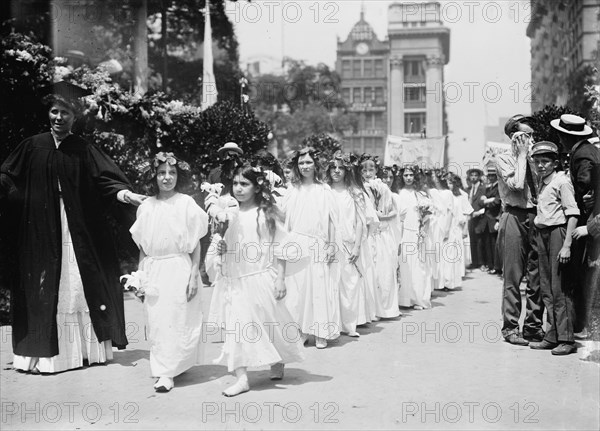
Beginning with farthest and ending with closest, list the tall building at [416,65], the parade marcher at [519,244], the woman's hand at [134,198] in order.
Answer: the tall building at [416,65], the parade marcher at [519,244], the woman's hand at [134,198]

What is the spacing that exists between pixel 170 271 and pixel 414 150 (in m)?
18.0

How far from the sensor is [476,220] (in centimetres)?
1706

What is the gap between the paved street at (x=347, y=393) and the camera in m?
5.06

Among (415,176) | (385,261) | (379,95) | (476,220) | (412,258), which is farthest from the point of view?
(379,95)

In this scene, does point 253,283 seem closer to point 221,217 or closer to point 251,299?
point 251,299

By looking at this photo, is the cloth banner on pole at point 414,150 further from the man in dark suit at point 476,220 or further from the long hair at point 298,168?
the long hair at point 298,168

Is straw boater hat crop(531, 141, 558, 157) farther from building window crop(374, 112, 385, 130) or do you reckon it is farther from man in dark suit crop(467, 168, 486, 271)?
building window crop(374, 112, 385, 130)

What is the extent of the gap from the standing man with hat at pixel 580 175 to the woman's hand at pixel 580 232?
0.54ft

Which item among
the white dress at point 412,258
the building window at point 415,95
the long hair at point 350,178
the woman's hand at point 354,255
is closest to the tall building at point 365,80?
the building window at point 415,95

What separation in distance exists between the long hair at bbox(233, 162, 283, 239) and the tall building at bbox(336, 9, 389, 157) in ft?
285

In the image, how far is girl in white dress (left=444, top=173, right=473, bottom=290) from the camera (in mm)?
13352

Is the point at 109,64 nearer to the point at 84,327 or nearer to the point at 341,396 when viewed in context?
the point at 84,327

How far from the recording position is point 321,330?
7.81 metres

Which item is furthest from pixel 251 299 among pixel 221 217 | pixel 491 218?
pixel 491 218
